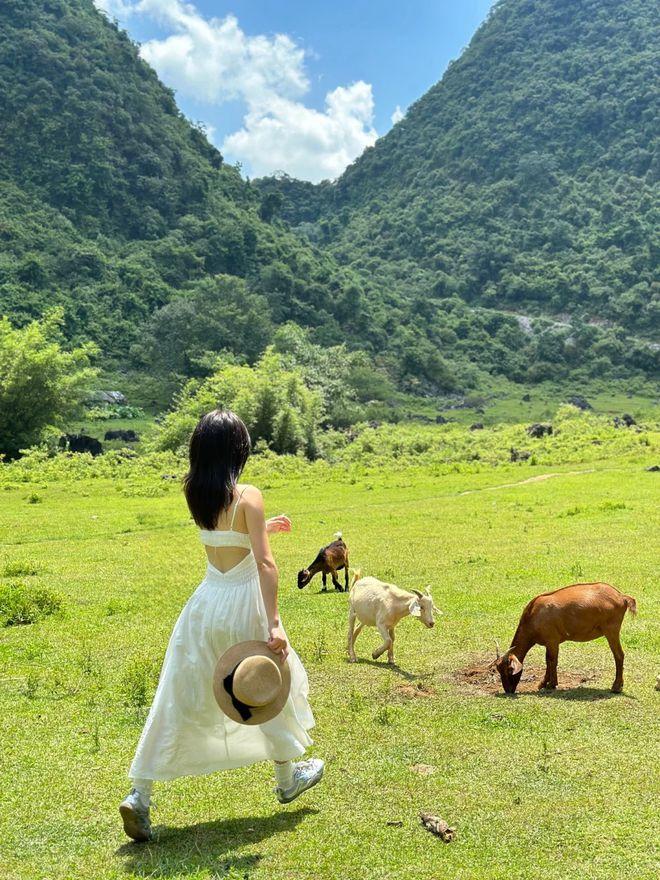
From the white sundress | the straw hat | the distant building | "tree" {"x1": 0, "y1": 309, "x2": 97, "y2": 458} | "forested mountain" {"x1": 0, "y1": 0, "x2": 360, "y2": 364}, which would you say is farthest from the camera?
"forested mountain" {"x1": 0, "y1": 0, "x2": 360, "y2": 364}

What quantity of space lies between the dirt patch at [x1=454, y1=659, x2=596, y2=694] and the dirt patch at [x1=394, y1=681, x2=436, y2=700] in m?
0.38

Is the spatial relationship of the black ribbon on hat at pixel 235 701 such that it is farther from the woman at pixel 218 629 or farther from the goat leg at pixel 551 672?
the goat leg at pixel 551 672

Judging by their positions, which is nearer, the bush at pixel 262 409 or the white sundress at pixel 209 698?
the white sundress at pixel 209 698

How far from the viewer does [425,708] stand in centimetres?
811

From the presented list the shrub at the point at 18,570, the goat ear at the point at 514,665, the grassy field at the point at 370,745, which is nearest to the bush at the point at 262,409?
the shrub at the point at 18,570

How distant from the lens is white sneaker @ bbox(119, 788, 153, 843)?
5.19 meters

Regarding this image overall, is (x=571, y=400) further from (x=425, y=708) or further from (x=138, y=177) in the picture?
(x=425, y=708)

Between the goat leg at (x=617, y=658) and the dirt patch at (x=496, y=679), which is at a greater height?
the goat leg at (x=617, y=658)

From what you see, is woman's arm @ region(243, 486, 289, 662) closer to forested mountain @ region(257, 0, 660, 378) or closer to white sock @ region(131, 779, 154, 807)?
white sock @ region(131, 779, 154, 807)

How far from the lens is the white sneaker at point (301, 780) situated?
225 inches

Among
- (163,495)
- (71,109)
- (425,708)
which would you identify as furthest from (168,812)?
(71,109)

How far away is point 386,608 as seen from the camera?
381 inches

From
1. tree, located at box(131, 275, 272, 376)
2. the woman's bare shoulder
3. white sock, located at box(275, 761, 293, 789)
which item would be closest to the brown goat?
white sock, located at box(275, 761, 293, 789)

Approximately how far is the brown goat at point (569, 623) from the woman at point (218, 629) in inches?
147
